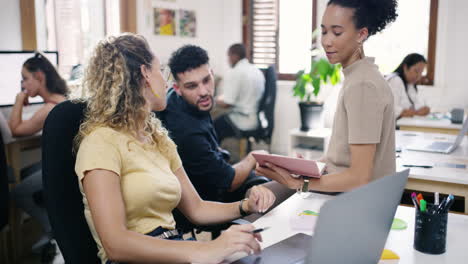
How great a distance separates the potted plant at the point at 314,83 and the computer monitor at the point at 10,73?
8.64 ft

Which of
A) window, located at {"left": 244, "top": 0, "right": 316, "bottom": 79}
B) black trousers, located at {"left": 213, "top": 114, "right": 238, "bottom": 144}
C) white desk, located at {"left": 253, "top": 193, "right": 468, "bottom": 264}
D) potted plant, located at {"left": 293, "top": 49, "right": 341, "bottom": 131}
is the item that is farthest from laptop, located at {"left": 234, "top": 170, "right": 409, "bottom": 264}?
window, located at {"left": 244, "top": 0, "right": 316, "bottom": 79}

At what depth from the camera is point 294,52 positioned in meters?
5.76

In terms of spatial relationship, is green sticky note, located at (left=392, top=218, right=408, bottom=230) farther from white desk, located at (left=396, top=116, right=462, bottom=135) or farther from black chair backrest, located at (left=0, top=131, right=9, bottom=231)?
white desk, located at (left=396, top=116, right=462, bottom=135)

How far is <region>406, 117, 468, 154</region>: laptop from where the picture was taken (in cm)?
251

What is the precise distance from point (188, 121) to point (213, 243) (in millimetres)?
1058

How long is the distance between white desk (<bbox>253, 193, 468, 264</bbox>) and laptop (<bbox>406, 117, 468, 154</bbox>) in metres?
1.07

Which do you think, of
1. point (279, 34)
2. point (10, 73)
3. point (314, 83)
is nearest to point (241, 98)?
point (314, 83)

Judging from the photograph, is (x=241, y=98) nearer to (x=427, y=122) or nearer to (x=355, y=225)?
(x=427, y=122)

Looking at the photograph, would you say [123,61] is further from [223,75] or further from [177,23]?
[223,75]

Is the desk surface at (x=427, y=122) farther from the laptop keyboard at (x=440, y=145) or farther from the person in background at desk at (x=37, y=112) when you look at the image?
the person in background at desk at (x=37, y=112)

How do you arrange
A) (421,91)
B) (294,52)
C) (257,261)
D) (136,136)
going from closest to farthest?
(257,261), (136,136), (421,91), (294,52)

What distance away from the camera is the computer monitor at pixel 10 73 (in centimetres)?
308

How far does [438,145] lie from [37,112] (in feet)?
7.71

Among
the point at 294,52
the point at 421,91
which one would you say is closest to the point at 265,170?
the point at 421,91
